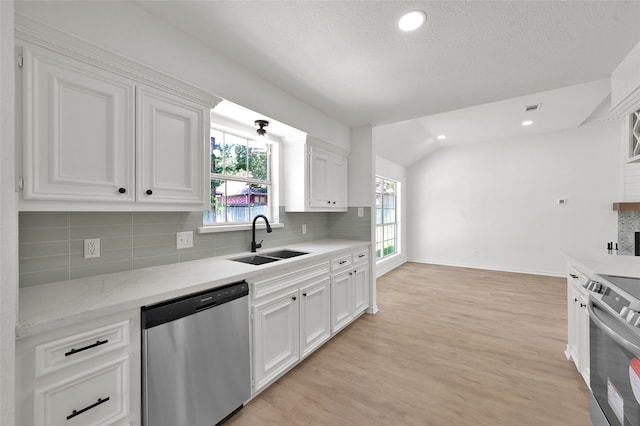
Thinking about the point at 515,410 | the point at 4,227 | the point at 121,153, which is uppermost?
the point at 121,153

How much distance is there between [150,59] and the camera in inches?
63.2

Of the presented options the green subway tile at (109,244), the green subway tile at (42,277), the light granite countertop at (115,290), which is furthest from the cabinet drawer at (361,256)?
the green subway tile at (42,277)

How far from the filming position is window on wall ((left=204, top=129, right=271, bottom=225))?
2.42 meters

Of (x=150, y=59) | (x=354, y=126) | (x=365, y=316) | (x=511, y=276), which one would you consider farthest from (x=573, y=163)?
(x=150, y=59)

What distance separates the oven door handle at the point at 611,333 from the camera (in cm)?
112

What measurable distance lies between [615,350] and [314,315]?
1.92 meters

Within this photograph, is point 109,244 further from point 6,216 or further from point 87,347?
point 6,216

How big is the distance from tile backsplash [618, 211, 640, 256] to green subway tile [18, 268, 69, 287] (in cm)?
724

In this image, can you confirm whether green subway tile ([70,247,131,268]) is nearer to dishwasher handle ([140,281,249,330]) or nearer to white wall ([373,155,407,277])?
dishwasher handle ([140,281,249,330])

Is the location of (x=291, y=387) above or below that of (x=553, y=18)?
below

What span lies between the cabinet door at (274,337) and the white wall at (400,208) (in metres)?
3.31

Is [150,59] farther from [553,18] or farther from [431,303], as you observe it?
[431,303]

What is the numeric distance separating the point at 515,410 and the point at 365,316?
1.74m

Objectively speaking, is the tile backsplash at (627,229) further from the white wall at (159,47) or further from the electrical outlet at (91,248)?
the electrical outlet at (91,248)
